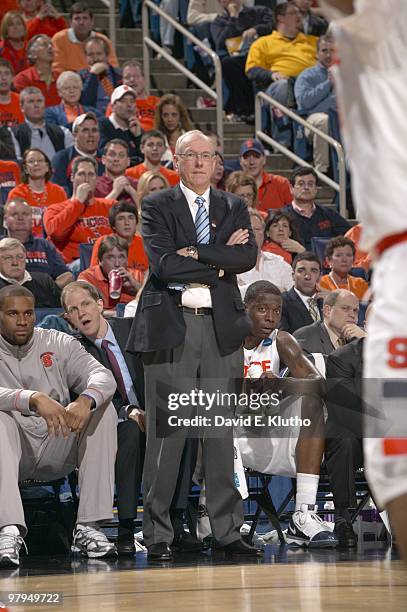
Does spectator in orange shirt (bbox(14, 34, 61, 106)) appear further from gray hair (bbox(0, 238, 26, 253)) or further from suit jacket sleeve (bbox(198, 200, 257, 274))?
suit jacket sleeve (bbox(198, 200, 257, 274))

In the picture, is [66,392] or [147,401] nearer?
[147,401]

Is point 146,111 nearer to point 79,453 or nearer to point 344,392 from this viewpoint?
point 344,392

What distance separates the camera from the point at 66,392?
23.2 feet

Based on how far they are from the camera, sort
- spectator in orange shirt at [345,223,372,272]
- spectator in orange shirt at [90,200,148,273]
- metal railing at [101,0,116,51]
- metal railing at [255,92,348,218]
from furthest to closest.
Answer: metal railing at [101,0,116,51]
metal railing at [255,92,348,218]
spectator in orange shirt at [345,223,372,272]
spectator in orange shirt at [90,200,148,273]

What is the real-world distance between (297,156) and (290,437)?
6.13 metres

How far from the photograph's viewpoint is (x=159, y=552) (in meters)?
6.36

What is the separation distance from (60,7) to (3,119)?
393 cm

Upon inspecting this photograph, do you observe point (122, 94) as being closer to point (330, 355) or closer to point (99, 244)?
point (99, 244)

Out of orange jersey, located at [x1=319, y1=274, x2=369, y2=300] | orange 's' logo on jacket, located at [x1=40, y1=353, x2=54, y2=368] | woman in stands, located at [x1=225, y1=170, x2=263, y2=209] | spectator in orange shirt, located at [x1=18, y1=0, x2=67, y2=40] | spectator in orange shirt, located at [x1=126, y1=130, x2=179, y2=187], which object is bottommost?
orange 's' logo on jacket, located at [x1=40, y1=353, x2=54, y2=368]

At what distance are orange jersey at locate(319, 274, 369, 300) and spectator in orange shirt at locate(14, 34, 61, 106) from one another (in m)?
4.35

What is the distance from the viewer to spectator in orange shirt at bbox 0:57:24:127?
11688mm

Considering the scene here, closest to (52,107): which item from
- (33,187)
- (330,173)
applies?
(33,187)

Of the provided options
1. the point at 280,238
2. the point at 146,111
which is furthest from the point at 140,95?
the point at 280,238

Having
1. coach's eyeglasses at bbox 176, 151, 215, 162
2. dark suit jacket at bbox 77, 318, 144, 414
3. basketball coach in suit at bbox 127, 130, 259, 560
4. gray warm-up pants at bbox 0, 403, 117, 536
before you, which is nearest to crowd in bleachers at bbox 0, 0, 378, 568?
dark suit jacket at bbox 77, 318, 144, 414
